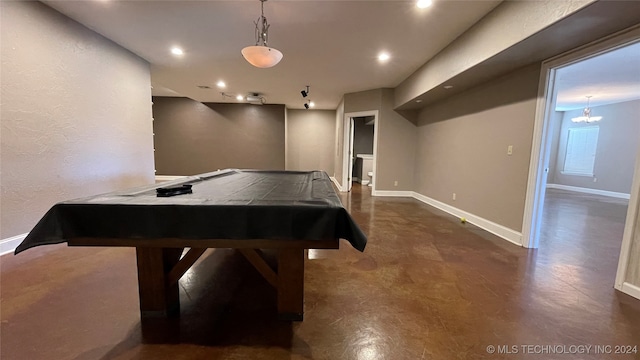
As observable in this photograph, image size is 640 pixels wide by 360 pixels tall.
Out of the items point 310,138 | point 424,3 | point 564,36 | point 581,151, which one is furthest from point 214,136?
point 581,151

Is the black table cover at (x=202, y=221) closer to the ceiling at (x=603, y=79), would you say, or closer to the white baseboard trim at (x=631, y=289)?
the white baseboard trim at (x=631, y=289)

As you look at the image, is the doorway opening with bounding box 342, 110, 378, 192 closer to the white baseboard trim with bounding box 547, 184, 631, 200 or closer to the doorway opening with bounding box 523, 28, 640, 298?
the doorway opening with bounding box 523, 28, 640, 298

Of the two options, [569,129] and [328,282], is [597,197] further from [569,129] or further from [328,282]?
[328,282]

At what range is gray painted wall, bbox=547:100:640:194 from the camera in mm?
6215

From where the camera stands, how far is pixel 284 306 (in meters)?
1.56

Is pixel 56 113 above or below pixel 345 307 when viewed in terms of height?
above

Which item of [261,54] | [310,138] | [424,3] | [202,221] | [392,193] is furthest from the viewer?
[310,138]

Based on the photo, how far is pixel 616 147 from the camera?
6535mm

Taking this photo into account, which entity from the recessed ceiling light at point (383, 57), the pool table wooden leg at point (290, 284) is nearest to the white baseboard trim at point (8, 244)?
the pool table wooden leg at point (290, 284)

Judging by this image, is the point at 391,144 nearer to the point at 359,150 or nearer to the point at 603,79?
the point at 359,150

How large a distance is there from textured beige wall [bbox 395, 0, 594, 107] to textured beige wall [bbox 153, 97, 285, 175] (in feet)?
17.4

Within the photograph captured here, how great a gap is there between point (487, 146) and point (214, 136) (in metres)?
7.51

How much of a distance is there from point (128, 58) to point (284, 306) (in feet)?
14.9

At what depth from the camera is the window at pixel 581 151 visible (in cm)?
709
